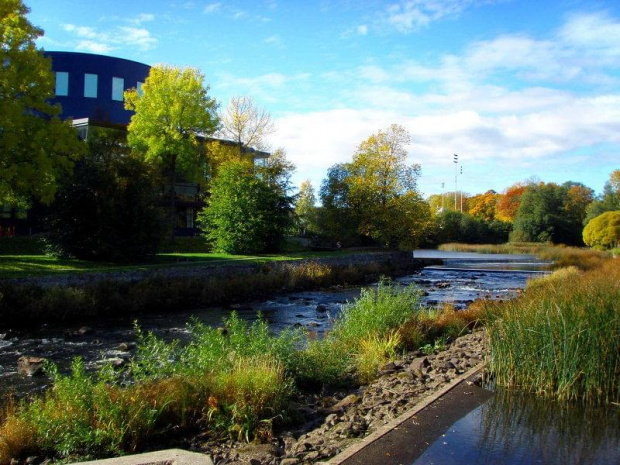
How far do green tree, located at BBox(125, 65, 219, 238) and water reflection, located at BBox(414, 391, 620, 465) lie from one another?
3268 cm

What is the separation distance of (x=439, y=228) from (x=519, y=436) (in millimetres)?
65465

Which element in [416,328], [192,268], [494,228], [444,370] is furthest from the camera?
[494,228]

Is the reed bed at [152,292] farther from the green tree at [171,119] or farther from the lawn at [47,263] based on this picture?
the green tree at [171,119]

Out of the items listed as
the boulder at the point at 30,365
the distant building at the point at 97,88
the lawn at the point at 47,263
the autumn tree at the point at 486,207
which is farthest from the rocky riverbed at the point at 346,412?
the autumn tree at the point at 486,207

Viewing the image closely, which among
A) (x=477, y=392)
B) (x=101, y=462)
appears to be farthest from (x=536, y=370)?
(x=101, y=462)

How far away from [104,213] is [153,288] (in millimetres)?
5684

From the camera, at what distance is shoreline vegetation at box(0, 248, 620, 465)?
5.85 meters

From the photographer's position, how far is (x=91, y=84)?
49.4 metres

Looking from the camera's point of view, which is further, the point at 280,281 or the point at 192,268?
the point at 280,281

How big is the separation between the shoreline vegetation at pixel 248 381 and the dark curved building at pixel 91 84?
44272 mm

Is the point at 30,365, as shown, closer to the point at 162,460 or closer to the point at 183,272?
the point at 162,460

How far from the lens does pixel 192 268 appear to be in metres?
23.5

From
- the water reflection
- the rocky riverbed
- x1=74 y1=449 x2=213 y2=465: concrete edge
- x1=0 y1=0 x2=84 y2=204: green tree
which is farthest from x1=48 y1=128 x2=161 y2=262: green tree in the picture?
the water reflection

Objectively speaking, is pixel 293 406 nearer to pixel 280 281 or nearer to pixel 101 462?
pixel 101 462
